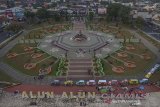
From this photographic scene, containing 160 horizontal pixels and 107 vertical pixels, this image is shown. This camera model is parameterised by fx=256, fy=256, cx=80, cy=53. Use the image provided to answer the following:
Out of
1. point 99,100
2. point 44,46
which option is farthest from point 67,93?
point 44,46

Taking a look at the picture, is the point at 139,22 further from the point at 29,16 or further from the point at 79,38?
the point at 29,16

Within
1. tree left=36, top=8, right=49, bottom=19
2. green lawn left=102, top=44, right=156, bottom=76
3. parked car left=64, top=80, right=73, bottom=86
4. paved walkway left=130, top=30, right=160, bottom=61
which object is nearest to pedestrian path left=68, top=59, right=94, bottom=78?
parked car left=64, top=80, right=73, bottom=86

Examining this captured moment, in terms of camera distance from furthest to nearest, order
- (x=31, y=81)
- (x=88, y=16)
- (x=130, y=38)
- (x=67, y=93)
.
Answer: (x=88, y=16) < (x=130, y=38) < (x=31, y=81) < (x=67, y=93)

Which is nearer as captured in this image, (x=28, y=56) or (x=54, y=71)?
(x=54, y=71)

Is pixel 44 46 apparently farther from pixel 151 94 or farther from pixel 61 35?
pixel 151 94

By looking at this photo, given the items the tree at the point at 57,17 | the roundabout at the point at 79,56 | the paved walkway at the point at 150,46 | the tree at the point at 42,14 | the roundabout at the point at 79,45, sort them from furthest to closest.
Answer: the tree at the point at 57,17 → the tree at the point at 42,14 → the paved walkway at the point at 150,46 → the roundabout at the point at 79,45 → the roundabout at the point at 79,56

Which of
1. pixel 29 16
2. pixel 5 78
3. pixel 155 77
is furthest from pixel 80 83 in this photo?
pixel 29 16

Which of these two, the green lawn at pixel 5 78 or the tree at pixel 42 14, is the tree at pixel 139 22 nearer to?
the tree at pixel 42 14

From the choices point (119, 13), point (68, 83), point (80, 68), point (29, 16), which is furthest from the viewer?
point (29, 16)

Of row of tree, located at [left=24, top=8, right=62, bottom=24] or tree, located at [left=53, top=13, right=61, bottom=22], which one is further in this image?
row of tree, located at [left=24, top=8, right=62, bottom=24]

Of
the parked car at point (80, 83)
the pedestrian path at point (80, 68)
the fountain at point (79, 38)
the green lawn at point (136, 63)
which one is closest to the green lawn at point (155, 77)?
the green lawn at point (136, 63)

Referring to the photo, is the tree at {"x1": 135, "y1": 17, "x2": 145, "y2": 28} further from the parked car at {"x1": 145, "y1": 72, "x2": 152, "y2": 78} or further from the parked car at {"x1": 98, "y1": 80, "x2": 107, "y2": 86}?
the parked car at {"x1": 98, "y1": 80, "x2": 107, "y2": 86}
